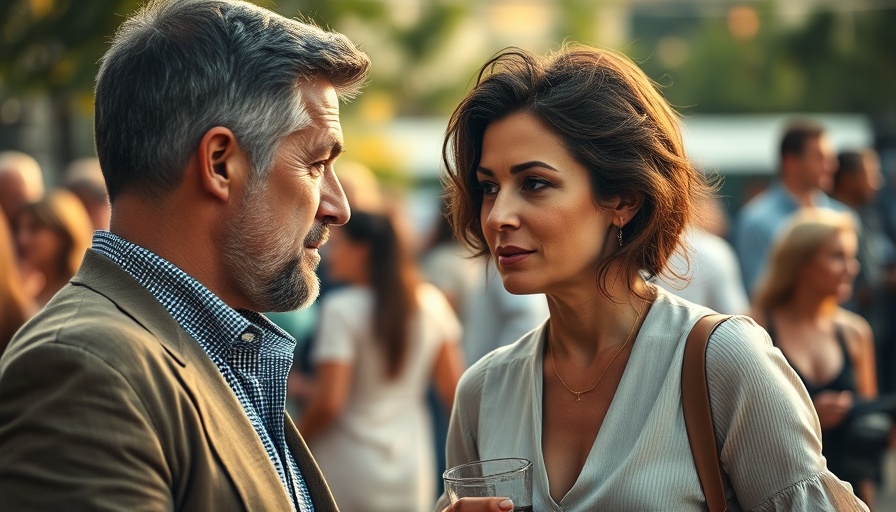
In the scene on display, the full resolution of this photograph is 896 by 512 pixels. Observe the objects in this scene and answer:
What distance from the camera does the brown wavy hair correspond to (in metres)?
2.74

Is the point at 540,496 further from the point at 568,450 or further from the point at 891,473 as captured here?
the point at 891,473

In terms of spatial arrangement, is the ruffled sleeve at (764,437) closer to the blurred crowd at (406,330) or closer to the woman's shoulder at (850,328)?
the blurred crowd at (406,330)

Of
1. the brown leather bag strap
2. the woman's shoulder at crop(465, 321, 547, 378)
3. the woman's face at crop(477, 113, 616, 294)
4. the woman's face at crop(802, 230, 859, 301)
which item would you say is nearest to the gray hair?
the woman's face at crop(477, 113, 616, 294)

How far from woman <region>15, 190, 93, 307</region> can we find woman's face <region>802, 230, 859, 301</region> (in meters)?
3.66

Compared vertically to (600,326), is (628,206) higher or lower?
higher

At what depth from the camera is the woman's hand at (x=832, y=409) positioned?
4883 mm

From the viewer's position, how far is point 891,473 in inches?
367

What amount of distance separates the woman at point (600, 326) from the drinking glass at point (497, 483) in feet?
0.57

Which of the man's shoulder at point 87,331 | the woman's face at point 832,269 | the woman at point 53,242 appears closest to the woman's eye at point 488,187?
the man's shoulder at point 87,331

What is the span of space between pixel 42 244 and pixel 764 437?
438 cm

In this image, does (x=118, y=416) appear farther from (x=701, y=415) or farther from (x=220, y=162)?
(x=701, y=415)

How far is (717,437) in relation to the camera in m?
2.52

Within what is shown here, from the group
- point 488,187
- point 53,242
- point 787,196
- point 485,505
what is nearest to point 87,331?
point 485,505

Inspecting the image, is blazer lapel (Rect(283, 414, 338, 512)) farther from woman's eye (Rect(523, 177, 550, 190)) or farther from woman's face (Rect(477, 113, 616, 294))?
woman's eye (Rect(523, 177, 550, 190))
